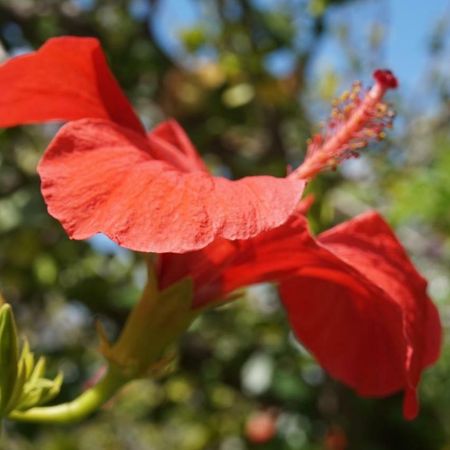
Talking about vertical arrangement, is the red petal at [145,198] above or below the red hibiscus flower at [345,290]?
above

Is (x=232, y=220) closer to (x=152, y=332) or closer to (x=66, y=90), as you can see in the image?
(x=152, y=332)

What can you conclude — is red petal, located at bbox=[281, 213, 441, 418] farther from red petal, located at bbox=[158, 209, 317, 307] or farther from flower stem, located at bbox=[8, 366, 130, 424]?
flower stem, located at bbox=[8, 366, 130, 424]

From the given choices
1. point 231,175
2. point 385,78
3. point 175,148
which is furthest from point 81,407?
point 231,175

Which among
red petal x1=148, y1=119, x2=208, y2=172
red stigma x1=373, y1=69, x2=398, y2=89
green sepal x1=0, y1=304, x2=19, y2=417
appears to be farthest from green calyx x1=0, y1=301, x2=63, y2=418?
red stigma x1=373, y1=69, x2=398, y2=89

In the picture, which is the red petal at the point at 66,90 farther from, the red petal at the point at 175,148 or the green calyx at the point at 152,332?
the green calyx at the point at 152,332

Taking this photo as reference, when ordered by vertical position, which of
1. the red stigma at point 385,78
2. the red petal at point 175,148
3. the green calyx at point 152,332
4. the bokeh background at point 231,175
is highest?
the red stigma at point 385,78

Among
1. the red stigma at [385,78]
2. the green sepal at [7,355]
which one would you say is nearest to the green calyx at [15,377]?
the green sepal at [7,355]

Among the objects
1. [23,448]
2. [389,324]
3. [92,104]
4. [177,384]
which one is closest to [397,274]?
[389,324]

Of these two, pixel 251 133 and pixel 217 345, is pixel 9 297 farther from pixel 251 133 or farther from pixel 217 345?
pixel 251 133

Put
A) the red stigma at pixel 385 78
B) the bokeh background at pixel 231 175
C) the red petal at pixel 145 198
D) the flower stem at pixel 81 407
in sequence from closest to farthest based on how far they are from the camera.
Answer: the red petal at pixel 145 198 → the flower stem at pixel 81 407 → the red stigma at pixel 385 78 → the bokeh background at pixel 231 175
